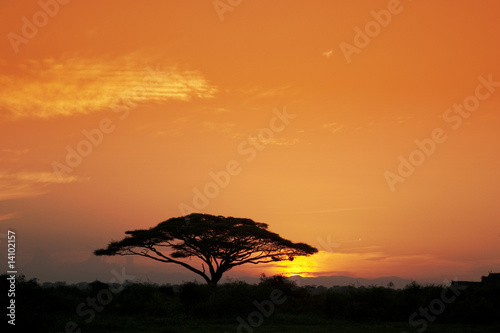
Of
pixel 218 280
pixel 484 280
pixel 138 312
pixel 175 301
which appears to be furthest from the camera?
pixel 218 280

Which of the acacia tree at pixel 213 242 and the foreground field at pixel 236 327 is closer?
the foreground field at pixel 236 327

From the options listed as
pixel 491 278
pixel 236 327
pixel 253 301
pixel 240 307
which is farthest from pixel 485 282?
pixel 236 327

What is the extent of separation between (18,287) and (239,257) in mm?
23985

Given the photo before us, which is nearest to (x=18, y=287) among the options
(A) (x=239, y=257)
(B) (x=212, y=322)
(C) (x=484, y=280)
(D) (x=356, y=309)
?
(B) (x=212, y=322)

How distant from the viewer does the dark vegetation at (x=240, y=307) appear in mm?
31094

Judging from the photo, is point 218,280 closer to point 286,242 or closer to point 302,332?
point 286,242

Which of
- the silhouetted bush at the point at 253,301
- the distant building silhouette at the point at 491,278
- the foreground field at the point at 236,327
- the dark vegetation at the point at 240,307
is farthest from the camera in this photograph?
the distant building silhouette at the point at 491,278

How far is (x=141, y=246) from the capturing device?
56.4m

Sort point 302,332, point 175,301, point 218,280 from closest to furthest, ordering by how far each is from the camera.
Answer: point 302,332, point 175,301, point 218,280

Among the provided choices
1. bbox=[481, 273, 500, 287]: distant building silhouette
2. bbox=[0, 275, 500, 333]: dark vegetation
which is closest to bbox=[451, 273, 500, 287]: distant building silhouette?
bbox=[481, 273, 500, 287]: distant building silhouette

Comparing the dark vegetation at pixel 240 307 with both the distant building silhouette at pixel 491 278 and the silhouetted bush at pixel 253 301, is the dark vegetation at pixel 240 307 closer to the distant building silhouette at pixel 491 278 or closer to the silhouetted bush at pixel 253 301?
the silhouetted bush at pixel 253 301

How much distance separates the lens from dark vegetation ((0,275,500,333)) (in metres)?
31.1

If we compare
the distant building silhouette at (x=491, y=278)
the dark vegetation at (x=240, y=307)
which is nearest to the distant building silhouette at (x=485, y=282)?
the distant building silhouette at (x=491, y=278)

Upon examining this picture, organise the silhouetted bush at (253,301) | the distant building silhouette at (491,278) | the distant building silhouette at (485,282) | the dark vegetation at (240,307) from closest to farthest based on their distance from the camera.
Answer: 1. the dark vegetation at (240,307)
2. the silhouetted bush at (253,301)
3. the distant building silhouette at (485,282)
4. the distant building silhouette at (491,278)
